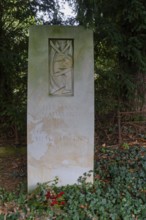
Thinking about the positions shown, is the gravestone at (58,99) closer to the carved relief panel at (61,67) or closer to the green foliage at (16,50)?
the carved relief panel at (61,67)

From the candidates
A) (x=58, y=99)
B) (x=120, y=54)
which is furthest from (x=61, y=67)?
(x=120, y=54)

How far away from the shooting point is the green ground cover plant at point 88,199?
3223 millimetres

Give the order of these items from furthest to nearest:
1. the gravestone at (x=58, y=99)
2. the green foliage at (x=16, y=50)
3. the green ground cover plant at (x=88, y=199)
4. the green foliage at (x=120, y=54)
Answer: the green foliage at (x=16, y=50), the green foliage at (x=120, y=54), the gravestone at (x=58, y=99), the green ground cover plant at (x=88, y=199)

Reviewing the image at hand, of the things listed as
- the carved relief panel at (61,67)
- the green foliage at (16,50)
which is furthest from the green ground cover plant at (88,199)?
the green foliage at (16,50)

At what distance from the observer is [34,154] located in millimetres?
3742

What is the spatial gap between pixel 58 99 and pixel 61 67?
40cm

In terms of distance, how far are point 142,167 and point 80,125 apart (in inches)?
47.9

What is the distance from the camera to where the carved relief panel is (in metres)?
3.68

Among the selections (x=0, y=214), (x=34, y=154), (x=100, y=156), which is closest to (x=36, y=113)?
(x=34, y=154)

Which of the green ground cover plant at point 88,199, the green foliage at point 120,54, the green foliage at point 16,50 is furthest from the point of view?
the green foliage at point 16,50

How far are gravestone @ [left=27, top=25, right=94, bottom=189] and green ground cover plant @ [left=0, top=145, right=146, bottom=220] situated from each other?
0.32 m

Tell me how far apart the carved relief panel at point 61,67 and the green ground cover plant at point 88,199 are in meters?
1.14

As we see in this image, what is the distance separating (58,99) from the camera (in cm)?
368

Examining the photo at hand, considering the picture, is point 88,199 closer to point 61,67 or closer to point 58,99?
point 58,99
